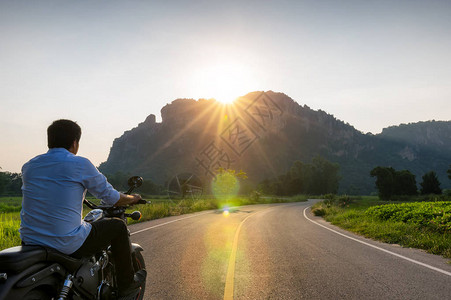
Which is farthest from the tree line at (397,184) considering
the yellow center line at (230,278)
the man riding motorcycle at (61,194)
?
the man riding motorcycle at (61,194)

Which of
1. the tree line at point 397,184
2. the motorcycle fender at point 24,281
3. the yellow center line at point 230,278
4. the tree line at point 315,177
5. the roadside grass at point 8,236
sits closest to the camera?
the motorcycle fender at point 24,281

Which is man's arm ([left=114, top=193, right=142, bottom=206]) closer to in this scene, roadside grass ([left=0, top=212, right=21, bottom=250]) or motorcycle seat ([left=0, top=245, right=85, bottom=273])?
motorcycle seat ([left=0, top=245, right=85, bottom=273])

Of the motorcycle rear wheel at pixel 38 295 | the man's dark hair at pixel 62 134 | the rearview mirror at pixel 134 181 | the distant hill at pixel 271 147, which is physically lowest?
the motorcycle rear wheel at pixel 38 295

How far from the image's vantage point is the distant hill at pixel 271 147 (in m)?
142

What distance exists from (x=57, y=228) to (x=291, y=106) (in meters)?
202

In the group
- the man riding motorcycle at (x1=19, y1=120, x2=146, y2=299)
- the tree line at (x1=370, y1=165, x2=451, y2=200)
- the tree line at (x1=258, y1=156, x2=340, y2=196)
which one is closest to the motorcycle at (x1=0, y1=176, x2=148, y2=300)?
the man riding motorcycle at (x1=19, y1=120, x2=146, y2=299)

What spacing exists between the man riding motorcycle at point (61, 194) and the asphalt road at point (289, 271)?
202cm

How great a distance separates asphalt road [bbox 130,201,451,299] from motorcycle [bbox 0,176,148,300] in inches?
58.8

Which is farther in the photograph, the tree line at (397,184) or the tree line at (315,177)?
the tree line at (315,177)

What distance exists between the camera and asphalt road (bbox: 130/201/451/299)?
4.46m

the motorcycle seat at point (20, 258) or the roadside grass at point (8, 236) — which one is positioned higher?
the motorcycle seat at point (20, 258)

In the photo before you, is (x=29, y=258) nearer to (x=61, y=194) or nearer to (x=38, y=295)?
(x=38, y=295)

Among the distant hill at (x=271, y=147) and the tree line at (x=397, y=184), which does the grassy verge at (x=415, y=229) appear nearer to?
the tree line at (x=397, y=184)

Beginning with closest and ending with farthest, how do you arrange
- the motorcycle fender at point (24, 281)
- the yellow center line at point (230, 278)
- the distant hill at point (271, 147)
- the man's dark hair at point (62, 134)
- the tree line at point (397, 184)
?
the motorcycle fender at point (24, 281) < the man's dark hair at point (62, 134) < the yellow center line at point (230, 278) < the tree line at point (397, 184) < the distant hill at point (271, 147)
